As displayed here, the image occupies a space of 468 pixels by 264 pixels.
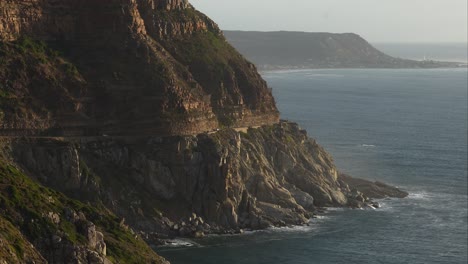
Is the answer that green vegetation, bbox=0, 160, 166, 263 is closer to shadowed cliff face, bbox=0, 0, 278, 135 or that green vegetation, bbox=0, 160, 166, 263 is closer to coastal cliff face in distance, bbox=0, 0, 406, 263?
coastal cliff face in distance, bbox=0, 0, 406, 263

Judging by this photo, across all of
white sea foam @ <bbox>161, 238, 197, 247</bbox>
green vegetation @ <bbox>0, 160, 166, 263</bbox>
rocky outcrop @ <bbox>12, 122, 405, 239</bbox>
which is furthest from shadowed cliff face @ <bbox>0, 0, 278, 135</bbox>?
green vegetation @ <bbox>0, 160, 166, 263</bbox>

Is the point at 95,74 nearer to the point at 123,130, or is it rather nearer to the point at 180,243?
the point at 123,130

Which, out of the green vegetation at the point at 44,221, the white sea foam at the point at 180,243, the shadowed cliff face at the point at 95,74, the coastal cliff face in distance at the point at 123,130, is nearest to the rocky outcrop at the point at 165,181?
the coastal cliff face in distance at the point at 123,130

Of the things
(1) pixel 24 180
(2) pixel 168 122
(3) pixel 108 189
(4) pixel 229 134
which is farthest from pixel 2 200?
(4) pixel 229 134

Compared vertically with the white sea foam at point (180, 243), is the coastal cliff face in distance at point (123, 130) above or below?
above

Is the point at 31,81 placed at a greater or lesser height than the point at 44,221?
greater

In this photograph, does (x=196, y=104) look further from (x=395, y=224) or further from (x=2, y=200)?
(x=2, y=200)

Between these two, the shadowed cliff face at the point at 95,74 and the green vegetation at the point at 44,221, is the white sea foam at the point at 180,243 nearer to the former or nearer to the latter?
the green vegetation at the point at 44,221

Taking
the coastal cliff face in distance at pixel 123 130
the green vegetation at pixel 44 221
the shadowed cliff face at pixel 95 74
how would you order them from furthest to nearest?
1. the shadowed cliff face at pixel 95 74
2. the coastal cliff face in distance at pixel 123 130
3. the green vegetation at pixel 44 221

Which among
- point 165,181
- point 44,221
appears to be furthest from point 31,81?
point 44,221
